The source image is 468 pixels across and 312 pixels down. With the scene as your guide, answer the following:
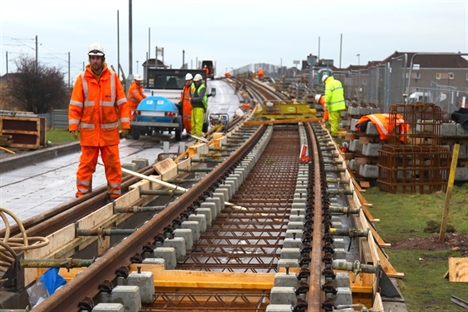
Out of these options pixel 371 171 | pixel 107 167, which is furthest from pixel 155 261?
pixel 371 171

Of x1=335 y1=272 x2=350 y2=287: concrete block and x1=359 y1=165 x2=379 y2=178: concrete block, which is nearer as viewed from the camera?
x1=335 y1=272 x2=350 y2=287: concrete block

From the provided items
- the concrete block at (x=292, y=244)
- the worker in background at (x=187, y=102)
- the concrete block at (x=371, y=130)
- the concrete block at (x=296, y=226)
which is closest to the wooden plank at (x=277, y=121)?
the worker in background at (x=187, y=102)

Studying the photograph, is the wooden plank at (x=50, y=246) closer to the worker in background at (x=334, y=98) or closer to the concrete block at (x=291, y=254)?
the concrete block at (x=291, y=254)

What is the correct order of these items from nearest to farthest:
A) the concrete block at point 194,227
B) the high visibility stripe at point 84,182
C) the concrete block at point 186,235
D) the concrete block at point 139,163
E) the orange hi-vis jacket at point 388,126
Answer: the concrete block at point 186,235, the concrete block at point 194,227, the high visibility stripe at point 84,182, the concrete block at point 139,163, the orange hi-vis jacket at point 388,126

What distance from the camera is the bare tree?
4188 centimetres

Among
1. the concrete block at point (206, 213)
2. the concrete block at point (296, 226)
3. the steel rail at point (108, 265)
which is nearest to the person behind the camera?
the steel rail at point (108, 265)

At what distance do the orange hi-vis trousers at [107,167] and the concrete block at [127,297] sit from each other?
206 inches

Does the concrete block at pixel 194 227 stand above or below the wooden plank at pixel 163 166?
below

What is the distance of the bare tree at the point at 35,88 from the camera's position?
137ft

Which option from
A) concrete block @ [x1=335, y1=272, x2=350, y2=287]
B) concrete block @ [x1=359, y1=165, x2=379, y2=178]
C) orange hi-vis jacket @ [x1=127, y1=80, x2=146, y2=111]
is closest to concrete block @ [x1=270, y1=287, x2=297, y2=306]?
concrete block @ [x1=335, y1=272, x2=350, y2=287]

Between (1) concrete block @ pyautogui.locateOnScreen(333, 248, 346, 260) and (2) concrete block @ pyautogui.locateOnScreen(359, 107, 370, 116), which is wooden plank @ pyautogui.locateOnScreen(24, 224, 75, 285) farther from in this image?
(2) concrete block @ pyautogui.locateOnScreen(359, 107, 370, 116)

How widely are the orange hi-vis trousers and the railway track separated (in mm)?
383

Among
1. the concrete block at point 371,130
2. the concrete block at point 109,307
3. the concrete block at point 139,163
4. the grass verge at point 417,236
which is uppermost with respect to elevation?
the concrete block at point 371,130

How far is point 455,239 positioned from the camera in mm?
9578
